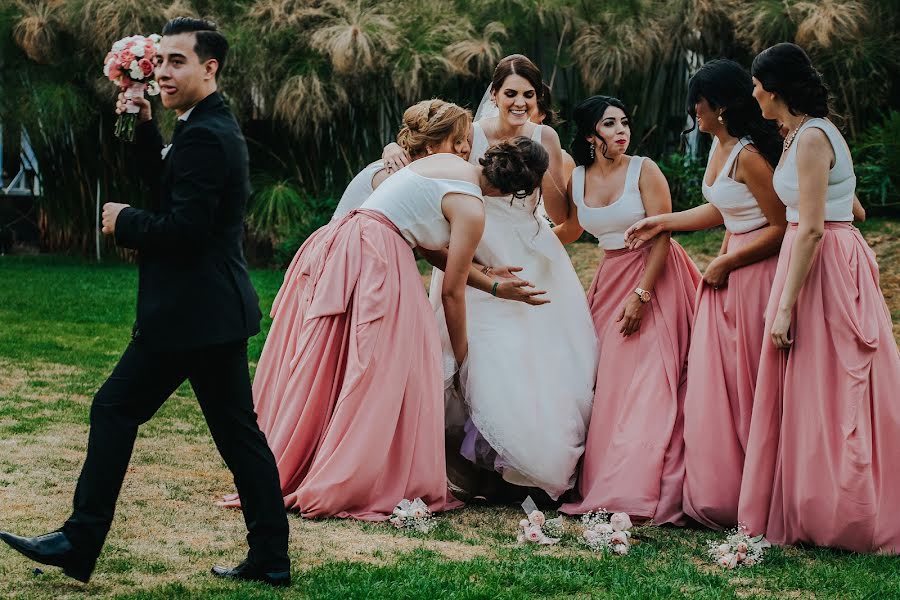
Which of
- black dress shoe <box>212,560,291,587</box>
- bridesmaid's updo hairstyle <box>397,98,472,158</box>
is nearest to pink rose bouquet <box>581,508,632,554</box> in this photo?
black dress shoe <box>212,560,291,587</box>

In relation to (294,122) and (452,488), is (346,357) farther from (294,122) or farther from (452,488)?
(294,122)

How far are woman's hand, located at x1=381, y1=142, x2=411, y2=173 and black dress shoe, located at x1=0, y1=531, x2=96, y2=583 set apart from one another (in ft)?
7.76

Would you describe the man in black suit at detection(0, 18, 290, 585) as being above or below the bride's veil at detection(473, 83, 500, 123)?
below

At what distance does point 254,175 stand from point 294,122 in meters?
1.02

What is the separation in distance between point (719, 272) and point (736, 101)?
0.68m

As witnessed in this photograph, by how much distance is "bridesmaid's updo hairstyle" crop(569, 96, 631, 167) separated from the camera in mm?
4984

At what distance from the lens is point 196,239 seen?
312 centimetres

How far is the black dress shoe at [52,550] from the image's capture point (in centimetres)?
316

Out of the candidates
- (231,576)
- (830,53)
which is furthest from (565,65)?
(231,576)

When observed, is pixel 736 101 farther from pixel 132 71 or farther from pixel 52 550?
pixel 52 550

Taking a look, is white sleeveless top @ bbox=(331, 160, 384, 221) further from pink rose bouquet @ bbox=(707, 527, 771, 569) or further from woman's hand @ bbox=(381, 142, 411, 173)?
pink rose bouquet @ bbox=(707, 527, 771, 569)

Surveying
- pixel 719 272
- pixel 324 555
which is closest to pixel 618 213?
pixel 719 272

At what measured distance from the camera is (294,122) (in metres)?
12.2

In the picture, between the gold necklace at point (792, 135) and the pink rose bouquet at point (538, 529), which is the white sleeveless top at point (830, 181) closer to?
the gold necklace at point (792, 135)
